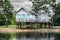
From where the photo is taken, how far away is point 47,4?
84.0 metres

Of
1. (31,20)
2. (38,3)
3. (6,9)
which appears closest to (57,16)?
(38,3)

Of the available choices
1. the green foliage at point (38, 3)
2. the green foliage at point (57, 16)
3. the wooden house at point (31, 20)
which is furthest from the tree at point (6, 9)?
the green foliage at point (57, 16)

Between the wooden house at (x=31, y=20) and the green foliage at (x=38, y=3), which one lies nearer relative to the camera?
the wooden house at (x=31, y=20)

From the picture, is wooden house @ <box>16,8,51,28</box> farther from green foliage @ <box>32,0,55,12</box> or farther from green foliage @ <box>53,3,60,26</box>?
green foliage @ <box>32,0,55,12</box>

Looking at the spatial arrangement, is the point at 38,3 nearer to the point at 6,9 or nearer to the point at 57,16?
the point at 57,16

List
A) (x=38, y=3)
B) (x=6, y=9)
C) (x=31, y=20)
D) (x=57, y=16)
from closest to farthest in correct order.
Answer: (x=31, y=20) → (x=57, y=16) → (x=38, y=3) → (x=6, y=9)

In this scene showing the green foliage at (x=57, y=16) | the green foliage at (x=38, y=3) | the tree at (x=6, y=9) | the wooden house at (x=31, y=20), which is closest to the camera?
the wooden house at (x=31, y=20)

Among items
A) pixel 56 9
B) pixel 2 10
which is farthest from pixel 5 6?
pixel 56 9

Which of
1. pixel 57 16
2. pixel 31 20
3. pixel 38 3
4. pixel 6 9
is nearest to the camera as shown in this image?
pixel 31 20

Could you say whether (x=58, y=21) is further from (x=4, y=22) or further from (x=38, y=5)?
(x=4, y=22)

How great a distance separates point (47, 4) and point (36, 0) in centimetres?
346

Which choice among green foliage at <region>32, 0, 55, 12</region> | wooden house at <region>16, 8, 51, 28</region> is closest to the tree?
green foliage at <region>32, 0, 55, 12</region>

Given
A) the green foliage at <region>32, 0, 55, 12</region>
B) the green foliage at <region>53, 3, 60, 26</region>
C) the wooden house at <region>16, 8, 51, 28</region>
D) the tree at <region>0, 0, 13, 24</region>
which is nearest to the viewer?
the wooden house at <region>16, 8, 51, 28</region>

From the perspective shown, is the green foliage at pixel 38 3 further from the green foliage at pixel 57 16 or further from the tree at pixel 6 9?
the tree at pixel 6 9
